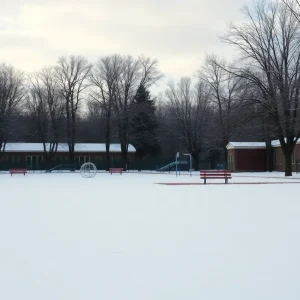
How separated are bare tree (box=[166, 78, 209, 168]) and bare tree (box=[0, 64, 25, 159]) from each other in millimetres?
22645

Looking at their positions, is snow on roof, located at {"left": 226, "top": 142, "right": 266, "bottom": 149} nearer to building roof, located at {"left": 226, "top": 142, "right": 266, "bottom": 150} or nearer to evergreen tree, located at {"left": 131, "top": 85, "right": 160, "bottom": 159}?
building roof, located at {"left": 226, "top": 142, "right": 266, "bottom": 150}

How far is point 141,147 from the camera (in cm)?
7244

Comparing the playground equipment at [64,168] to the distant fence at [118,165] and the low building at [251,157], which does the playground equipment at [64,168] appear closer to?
the distant fence at [118,165]

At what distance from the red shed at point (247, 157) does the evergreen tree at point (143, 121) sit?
15762 millimetres

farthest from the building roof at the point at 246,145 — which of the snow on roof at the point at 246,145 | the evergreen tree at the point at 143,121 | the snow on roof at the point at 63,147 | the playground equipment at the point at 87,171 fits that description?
the snow on roof at the point at 63,147

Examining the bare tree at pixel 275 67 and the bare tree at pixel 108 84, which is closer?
the bare tree at pixel 275 67

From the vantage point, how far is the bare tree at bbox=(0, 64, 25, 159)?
208 ft

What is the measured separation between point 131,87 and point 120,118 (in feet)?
16.1

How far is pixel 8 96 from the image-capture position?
65.9 metres

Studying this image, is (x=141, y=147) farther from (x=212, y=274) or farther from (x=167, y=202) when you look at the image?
(x=212, y=274)

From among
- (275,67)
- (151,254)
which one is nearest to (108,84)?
(275,67)

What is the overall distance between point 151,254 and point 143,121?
204ft

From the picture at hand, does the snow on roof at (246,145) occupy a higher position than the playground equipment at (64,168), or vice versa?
the snow on roof at (246,145)

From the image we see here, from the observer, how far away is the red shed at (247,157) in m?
A: 55.7
